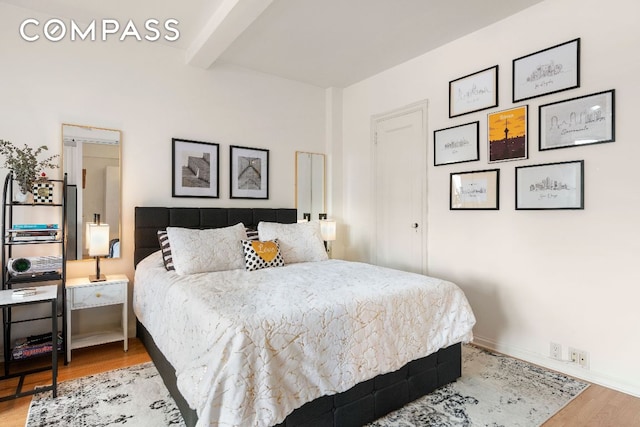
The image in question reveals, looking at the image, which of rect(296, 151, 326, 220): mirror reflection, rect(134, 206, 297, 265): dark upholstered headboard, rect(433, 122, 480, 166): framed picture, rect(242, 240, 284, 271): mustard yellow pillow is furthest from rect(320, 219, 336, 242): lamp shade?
rect(433, 122, 480, 166): framed picture

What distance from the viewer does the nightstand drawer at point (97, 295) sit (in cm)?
279

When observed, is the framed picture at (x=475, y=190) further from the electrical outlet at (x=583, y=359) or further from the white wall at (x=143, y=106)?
the white wall at (x=143, y=106)

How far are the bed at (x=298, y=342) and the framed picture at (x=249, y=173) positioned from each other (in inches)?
53.7

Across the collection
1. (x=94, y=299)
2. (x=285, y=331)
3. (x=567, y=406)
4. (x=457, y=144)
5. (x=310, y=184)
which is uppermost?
(x=457, y=144)

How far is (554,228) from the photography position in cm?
273

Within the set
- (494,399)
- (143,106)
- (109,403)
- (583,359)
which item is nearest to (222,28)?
(143,106)

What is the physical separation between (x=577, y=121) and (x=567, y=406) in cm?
196

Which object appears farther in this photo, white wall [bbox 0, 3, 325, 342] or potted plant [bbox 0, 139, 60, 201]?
white wall [bbox 0, 3, 325, 342]

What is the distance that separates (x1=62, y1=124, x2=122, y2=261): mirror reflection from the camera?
3.05 meters

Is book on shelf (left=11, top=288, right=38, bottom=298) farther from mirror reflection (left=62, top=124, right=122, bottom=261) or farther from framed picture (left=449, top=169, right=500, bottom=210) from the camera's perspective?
framed picture (left=449, top=169, right=500, bottom=210)

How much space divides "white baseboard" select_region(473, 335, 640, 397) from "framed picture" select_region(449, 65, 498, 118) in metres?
2.11

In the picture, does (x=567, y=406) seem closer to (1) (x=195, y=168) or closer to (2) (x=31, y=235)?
(1) (x=195, y=168)

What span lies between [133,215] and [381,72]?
3144mm

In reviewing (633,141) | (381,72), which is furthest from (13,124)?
(633,141)
